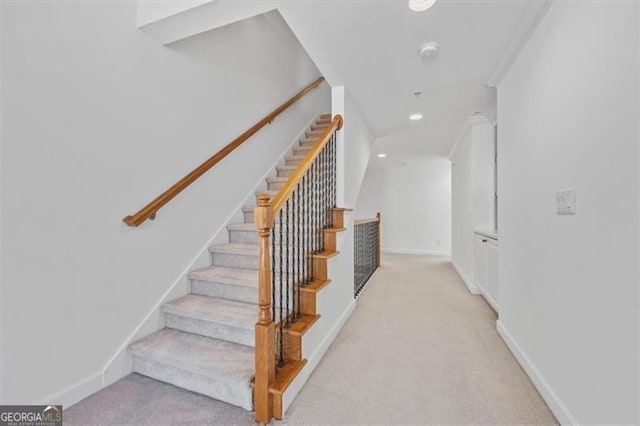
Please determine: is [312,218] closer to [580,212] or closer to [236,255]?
[236,255]

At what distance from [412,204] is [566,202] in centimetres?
625

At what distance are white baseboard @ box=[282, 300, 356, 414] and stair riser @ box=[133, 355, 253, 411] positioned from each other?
0.19 meters

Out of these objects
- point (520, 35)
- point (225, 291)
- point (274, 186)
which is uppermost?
point (520, 35)

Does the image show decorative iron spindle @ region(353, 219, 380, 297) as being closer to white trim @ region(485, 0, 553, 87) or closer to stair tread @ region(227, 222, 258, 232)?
stair tread @ region(227, 222, 258, 232)

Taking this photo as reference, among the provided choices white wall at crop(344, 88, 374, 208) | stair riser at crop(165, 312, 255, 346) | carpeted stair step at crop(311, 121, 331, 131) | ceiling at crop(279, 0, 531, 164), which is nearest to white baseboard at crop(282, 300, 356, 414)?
stair riser at crop(165, 312, 255, 346)

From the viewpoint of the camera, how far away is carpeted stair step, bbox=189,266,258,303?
2.05 m

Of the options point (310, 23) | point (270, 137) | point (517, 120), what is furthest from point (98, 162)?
point (517, 120)

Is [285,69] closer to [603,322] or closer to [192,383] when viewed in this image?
[192,383]

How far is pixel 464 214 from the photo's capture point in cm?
438

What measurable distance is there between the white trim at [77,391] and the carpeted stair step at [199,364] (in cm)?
20

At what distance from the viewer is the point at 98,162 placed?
161 cm

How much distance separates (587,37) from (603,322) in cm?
122

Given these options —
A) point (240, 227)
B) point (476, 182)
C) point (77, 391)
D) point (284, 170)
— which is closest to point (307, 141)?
point (284, 170)

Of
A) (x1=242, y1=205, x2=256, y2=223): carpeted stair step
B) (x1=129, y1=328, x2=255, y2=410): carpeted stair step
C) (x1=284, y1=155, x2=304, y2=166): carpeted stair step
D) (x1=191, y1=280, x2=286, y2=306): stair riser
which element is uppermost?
(x1=284, y1=155, x2=304, y2=166): carpeted stair step
